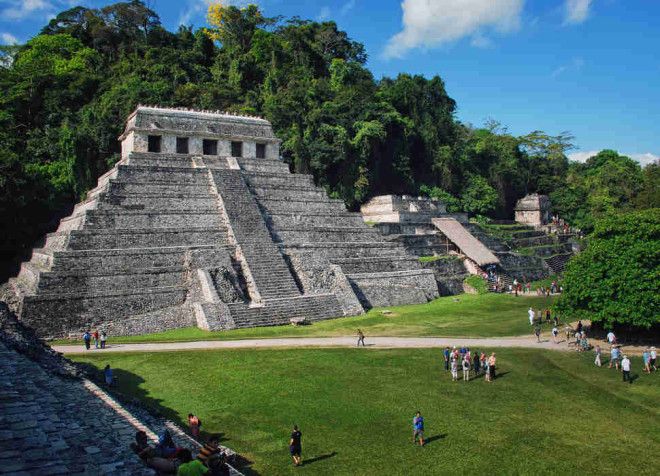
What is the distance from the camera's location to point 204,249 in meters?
30.5

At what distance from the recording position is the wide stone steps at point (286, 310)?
27.3 meters

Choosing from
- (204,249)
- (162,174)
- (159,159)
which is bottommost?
(204,249)

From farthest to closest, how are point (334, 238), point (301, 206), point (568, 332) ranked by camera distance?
point (301, 206)
point (334, 238)
point (568, 332)

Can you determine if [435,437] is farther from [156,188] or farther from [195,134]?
[195,134]

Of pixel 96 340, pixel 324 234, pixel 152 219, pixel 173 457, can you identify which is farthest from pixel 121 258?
pixel 173 457

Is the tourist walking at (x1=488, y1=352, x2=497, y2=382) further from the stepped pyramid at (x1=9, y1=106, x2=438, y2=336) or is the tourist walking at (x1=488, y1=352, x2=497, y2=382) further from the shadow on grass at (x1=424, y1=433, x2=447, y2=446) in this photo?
the stepped pyramid at (x1=9, y1=106, x2=438, y2=336)

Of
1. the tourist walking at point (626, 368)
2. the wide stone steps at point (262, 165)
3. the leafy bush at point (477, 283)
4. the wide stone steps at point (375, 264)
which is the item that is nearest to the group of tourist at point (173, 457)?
the tourist walking at point (626, 368)

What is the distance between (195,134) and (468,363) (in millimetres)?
→ 26740

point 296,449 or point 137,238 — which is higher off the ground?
point 137,238

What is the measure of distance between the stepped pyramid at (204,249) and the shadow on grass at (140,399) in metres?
7.04

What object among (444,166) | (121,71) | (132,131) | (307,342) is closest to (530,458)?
(307,342)

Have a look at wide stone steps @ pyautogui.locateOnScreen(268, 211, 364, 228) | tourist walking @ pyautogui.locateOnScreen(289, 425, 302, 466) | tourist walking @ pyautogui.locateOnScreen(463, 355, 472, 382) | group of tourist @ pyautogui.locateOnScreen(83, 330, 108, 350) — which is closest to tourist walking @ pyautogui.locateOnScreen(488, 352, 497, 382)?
tourist walking @ pyautogui.locateOnScreen(463, 355, 472, 382)

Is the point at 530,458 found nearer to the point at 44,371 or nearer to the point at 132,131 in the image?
the point at 44,371

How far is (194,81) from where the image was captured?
60.5 meters
